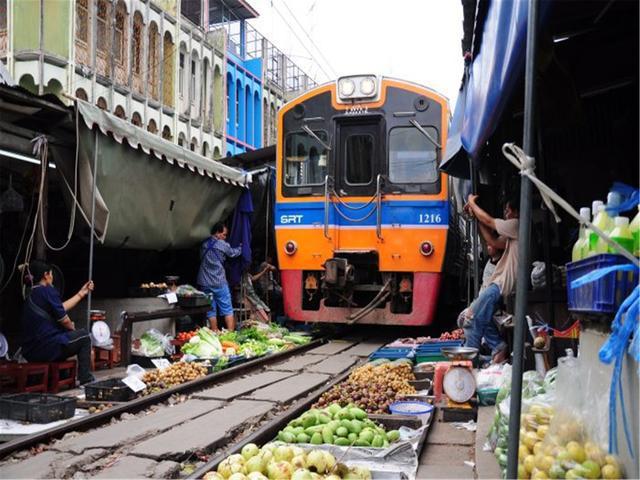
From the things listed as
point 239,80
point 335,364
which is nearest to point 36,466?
point 335,364

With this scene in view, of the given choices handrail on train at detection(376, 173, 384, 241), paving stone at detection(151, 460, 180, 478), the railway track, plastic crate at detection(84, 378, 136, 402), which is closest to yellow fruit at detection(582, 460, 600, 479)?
the railway track

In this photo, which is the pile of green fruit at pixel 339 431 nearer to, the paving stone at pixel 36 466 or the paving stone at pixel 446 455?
the paving stone at pixel 446 455

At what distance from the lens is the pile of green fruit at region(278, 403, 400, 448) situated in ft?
13.0

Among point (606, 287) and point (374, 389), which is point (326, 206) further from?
point (606, 287)

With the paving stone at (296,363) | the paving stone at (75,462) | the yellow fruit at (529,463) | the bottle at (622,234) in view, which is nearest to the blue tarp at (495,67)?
the bottle at (622,234)

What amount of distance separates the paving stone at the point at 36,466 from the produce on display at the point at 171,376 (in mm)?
1947

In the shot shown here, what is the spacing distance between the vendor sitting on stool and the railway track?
118 cm

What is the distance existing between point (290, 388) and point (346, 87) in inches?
202

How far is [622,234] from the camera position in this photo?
8.39 ft

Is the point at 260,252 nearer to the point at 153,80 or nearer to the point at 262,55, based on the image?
the point at 153,80

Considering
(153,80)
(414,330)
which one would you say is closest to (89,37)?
(153,80)

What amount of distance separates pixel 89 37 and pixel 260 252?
9099 millimetres

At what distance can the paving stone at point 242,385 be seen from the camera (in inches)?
241

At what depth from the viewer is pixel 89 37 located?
57.8ft
